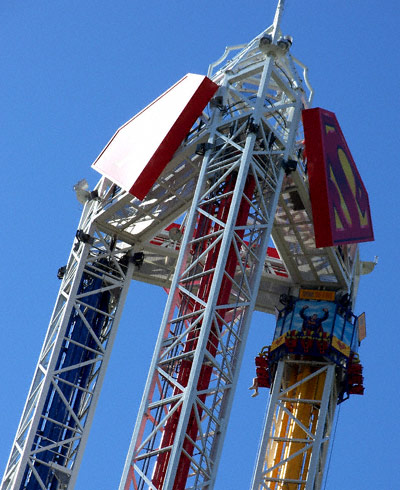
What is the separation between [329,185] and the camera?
42.1 metres

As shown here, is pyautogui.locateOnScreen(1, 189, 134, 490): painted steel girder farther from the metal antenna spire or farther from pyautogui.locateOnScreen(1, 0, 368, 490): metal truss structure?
the metal antenna spire

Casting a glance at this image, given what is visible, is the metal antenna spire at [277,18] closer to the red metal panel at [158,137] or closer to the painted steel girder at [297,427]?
the red metal panel at [158,137]

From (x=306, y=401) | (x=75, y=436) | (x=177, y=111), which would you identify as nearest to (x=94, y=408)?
(x=75, y=436)

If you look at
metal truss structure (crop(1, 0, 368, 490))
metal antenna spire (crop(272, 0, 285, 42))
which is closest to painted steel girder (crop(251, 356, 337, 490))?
metal truss structure (crop(1, 0, 368, 490))

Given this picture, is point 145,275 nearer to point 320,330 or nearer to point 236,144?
point 320,330

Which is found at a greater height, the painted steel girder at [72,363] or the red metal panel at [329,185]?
the red metal panel at [329,185]

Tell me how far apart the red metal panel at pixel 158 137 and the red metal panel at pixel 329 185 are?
360cm

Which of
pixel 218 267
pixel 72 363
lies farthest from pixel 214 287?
pixel 72 363

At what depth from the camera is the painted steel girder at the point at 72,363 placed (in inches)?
1674

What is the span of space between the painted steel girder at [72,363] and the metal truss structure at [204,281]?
0.05m

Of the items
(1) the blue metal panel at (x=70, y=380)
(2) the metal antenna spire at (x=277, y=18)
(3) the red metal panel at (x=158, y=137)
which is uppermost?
(2) the metal antenna spire at (x=277, y=18)

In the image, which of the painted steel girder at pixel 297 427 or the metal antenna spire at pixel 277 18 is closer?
the metal antenna spire at pixel 277 18

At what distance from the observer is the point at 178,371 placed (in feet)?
123

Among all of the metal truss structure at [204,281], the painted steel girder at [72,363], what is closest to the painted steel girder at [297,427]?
the metal truss structure at [204,281]
